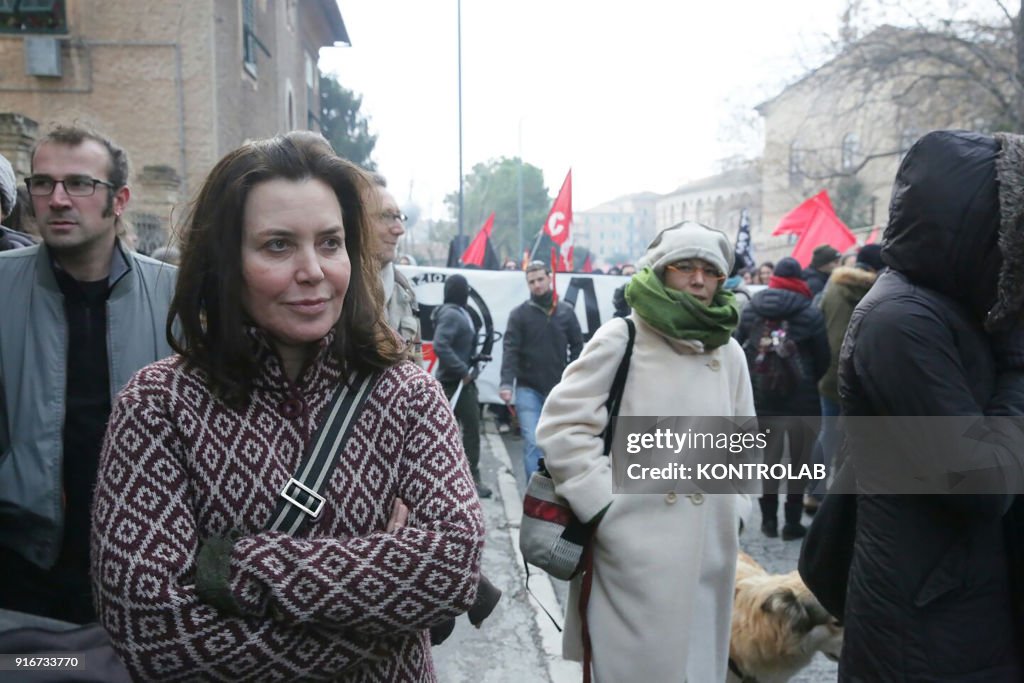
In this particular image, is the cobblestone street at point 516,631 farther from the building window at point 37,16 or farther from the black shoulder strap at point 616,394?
the building window at point 37,16

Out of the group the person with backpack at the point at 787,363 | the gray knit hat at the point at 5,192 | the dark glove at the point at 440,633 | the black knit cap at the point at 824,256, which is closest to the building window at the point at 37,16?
the gray knit hat at the point at 5,192

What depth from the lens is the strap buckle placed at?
1.55m

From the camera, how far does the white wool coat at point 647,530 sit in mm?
2959

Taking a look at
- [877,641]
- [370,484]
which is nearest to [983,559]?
[877,641]

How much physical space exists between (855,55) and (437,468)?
2237cm

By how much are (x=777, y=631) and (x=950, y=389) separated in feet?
5.49

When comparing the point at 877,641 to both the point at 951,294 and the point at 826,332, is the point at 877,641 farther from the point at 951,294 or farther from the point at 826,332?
the point at 826,332

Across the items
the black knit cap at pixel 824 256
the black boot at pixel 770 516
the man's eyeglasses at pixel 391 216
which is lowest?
the black boot at pixel 770 516

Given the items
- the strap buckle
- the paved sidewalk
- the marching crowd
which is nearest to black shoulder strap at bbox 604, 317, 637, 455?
the marching crowd

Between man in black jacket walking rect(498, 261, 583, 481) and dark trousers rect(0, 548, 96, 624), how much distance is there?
15.9 feet

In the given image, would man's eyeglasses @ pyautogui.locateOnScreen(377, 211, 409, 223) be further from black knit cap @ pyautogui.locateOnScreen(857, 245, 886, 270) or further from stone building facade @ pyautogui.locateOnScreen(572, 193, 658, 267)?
stone building facade @ pyautogui.locateOnScreen(572, 193, 658, 267)

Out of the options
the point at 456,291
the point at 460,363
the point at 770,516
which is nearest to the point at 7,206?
the point at 460,363

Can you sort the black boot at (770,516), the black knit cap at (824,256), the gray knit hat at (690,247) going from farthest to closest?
the black knit cap at (824,256) < the black boot at (770,516) < the gray knit hat at (690,247)

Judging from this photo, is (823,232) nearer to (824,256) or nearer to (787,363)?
(824,256)
